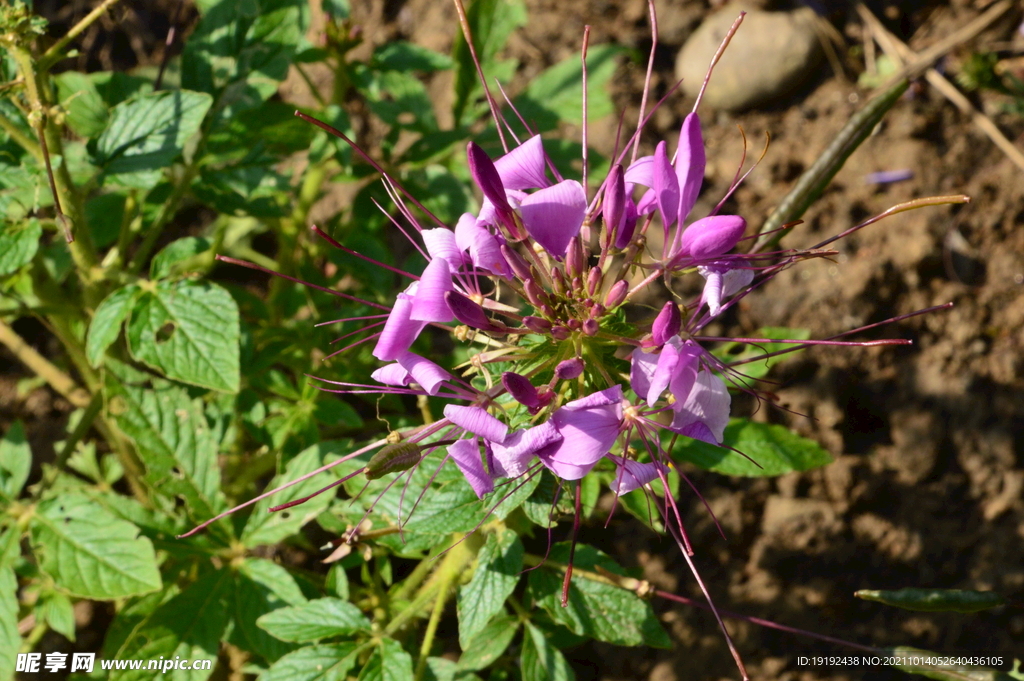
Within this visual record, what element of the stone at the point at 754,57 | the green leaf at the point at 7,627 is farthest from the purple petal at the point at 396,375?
the stone at the point at 754,57

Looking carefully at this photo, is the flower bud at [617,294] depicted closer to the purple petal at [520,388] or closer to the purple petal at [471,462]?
the purple petal at [520,388]

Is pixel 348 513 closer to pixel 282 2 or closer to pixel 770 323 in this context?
pixel 282 2

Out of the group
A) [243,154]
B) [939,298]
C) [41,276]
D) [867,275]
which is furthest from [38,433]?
[939,298]

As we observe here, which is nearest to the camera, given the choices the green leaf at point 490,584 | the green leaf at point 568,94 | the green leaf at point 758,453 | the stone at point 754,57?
the green leaf at point 490,584

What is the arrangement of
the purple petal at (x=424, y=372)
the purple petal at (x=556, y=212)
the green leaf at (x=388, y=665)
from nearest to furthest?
the purple petal at (x=556, y=212), the purple petal at (x=424, y=372), the green leaf at (x=388, y=665)

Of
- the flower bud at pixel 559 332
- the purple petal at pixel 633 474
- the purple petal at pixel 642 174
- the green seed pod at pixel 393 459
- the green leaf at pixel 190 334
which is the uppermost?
→ the purple petal at pixel 642 174

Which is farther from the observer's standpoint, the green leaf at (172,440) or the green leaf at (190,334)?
the green leaf at (172,440)
